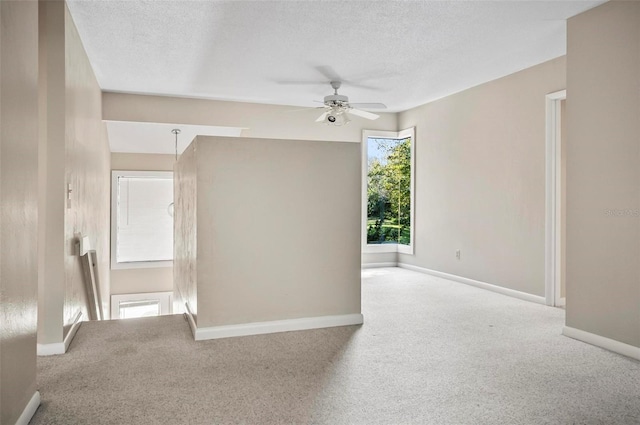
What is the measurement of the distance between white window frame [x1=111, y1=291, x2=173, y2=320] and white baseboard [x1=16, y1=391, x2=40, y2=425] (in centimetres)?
509

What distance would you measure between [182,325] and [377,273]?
3.66 m

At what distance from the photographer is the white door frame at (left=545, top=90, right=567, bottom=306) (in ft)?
15.7

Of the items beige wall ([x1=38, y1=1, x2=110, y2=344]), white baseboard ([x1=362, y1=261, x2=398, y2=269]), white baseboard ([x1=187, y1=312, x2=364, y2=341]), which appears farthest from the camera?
white baseboard ([x1=362, y1=261, x2=398, y2=269])

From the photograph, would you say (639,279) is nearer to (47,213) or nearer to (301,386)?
(301,386)

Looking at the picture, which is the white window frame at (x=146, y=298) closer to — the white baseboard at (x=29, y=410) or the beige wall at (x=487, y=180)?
Result: the beige wall at (x=487, y=180)

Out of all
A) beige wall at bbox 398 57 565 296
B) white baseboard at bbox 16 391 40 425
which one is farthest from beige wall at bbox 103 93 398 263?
white baseboard at bbox 16 391 40 425

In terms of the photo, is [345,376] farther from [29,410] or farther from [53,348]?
[53,348]

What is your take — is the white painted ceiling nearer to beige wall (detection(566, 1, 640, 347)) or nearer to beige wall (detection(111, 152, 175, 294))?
beige wall (detection(566, 1, 640, 347))

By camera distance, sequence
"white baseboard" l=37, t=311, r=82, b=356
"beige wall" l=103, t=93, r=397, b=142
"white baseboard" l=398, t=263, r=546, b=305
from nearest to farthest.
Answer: "white baseboard" l=37, t=311, r=82, b=356
"white baseboard" l=398, t=263, r=546, b=305
"beige wall" l=103, t=93, r=397, b=142

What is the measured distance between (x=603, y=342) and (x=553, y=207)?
176cm

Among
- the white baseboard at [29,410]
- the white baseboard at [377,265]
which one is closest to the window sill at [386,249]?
the white baseboard at [377,265]

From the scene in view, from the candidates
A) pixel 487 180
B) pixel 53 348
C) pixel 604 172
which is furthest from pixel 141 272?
pixel 604 172

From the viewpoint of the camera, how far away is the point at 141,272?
24.6ft

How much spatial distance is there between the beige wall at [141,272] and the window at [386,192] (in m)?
3.35
